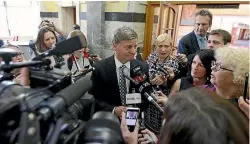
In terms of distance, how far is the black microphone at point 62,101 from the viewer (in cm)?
44

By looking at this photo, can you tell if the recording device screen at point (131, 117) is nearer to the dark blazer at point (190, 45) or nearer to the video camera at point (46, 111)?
the video camera at point (46, 111)

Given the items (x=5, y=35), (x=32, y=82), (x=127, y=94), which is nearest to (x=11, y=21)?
(x=5, y=35)

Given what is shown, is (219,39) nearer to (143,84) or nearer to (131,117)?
(143,84)

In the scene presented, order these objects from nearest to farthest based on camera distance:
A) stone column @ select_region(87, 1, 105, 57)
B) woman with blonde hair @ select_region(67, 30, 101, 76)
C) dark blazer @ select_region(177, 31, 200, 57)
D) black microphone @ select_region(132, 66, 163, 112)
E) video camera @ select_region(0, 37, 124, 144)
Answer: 1. video camera @ select_region(0, 37, 124, 144)
2. black microphone @ select_region(132, 66, 163, 112)
3. woman with blonde hair @ select_region(67, 30, 101, 76)
4. dark blazer @ select_region(177, 31, 200, 57)
5. stone column @ select_region(87, 1, 105, 57)

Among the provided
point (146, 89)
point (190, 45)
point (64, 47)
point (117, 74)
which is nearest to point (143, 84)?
point (146, 89)

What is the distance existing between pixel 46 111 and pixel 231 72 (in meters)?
0.89

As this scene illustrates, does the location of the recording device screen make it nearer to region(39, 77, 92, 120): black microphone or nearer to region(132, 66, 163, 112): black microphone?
region(132, 66, 163, 112): black microphone

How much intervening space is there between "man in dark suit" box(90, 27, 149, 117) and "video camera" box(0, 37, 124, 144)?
81cm

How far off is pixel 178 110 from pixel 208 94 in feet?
0.39

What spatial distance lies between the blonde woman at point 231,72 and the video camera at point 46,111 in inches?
26.6

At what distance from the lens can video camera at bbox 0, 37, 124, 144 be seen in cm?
42

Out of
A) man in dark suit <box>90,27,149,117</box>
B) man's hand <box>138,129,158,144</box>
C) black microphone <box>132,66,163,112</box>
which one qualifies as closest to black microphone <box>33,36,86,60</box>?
man's hand <box>138,129,158,144</box>

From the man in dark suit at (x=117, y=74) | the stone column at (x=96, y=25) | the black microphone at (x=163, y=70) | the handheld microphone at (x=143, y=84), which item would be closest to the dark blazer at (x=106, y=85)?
the man in dark suit at (x=117, y=74)

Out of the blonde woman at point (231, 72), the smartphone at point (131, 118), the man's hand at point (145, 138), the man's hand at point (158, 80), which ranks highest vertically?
the blonde woman at point (231, 72)
